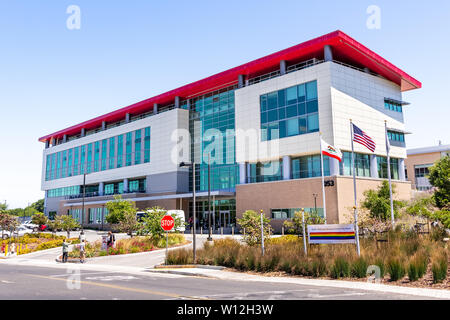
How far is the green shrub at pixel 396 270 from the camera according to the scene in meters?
13.6

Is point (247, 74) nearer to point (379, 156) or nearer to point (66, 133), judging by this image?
point (379, 156)

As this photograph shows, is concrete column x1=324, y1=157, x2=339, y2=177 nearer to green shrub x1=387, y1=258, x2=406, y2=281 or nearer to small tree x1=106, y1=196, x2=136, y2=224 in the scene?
small tree x1=106, y1=196, x2=136, y2=224

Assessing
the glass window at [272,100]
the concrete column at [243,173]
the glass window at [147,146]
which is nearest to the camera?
the glass window at [272,100]

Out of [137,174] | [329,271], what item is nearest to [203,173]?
[137,174]

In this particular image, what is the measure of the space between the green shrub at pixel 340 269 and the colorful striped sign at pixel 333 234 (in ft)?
5.96

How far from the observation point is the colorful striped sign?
1683 centimetres

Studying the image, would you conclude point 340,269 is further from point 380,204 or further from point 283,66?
point 283,66

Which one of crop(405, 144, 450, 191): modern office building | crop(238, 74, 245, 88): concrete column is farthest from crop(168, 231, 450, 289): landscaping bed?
crop(405, 144, 450, 191): modern office building

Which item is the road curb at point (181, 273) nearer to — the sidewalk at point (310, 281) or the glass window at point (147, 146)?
the sidewalk at point (310, 281)

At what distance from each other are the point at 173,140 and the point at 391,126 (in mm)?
31378

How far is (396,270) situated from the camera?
13586mm

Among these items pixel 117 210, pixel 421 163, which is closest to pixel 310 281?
pixel 117 210

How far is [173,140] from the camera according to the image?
5950cm

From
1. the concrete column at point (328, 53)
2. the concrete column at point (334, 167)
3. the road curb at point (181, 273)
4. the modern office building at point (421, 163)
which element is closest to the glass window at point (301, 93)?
the concrete column at point (328, 53)
